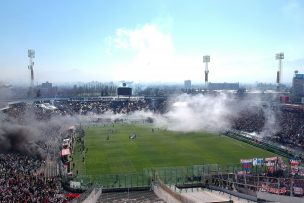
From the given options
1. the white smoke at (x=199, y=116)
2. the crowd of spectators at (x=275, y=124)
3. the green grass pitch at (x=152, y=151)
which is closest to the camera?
the green grass pitch at (x=152, y=151)

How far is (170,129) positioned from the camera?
70.2 meters

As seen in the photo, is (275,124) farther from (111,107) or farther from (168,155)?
(111,107)

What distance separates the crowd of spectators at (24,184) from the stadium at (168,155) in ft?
0.64

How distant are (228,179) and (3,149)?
24.5 metres

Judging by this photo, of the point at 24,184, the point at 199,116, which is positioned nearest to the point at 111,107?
the point at 199,116

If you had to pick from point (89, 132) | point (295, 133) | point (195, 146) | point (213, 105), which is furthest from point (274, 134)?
point (89, 132)

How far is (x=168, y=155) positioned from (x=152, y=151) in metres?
3.38

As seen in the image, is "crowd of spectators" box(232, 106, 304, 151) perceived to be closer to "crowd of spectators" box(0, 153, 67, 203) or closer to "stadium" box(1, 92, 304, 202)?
"stadium" box(1, 92, 304, 202)

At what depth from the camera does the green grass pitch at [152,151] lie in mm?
44438

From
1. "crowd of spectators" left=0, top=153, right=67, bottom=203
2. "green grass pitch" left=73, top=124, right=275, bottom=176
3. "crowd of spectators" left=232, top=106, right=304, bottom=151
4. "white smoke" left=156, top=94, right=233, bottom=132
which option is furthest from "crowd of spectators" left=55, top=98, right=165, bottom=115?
"crowd of spectators" left=0, top=153, right=67, bottom=203

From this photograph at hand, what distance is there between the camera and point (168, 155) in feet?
162

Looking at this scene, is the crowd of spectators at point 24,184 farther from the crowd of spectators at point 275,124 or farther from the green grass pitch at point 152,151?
the crowd of spectators at point 275,124

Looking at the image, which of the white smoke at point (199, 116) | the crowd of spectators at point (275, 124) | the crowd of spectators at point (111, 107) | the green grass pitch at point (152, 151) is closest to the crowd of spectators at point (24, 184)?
the green grass pitch at point (152, 151)

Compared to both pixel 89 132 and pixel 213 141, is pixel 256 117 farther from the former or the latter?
pixel 89 132
